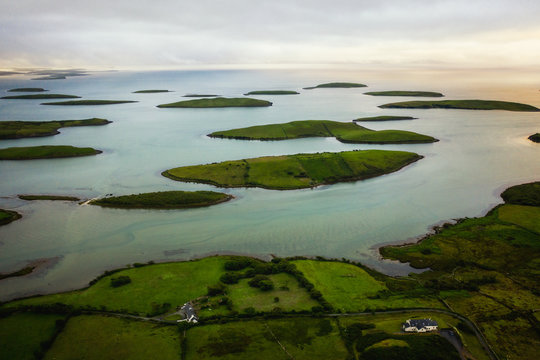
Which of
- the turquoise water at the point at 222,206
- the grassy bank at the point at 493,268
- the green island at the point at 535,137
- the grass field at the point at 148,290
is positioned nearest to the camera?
the grassy bank at the point at 493,268

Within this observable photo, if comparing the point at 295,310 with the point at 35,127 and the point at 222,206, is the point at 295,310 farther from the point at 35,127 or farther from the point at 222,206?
the point at 35,127

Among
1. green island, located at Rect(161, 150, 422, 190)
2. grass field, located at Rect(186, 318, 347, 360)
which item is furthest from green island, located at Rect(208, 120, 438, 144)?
grass field, located at Rect(186, 318, 347, 360)

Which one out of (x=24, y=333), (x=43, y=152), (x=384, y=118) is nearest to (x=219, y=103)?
(x=384, y=118)

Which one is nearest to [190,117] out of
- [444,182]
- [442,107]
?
[444,182]

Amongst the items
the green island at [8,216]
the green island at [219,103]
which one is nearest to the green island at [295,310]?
the green island at [8,216]

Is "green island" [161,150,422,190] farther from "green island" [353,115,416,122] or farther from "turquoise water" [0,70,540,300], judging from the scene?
"green island" [353,115,416,122]

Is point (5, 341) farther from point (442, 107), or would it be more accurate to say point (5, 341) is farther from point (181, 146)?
point (442, 107)

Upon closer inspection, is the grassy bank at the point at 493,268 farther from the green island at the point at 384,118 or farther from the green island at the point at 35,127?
the green island at the point at 35,127
